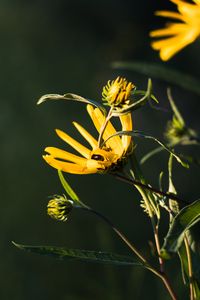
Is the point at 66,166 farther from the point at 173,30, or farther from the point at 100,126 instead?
the point at 173,30

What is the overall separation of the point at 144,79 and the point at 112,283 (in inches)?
67.2

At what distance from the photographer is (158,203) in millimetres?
445

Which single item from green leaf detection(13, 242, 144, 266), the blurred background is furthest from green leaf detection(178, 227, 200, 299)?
the blurred background

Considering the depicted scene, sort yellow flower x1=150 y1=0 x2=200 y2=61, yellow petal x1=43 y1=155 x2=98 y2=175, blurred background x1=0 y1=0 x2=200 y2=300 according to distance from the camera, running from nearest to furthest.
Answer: yellow flower x1=150 y1=0 x2=200 y2=61
yellow petal x1=43 y1=155 x2=98 y2=175
blurred background x1=0 y1=0 x2=200 y2=300

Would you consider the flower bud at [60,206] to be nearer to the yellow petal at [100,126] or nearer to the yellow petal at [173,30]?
the yellow petal at [100,126]

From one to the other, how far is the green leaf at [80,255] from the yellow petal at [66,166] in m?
0.04

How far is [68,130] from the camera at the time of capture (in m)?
2.65

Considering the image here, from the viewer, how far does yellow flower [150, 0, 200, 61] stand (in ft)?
0.95

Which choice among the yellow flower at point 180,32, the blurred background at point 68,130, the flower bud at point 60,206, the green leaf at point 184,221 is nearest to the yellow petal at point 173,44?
the yellow flower at point 180,32

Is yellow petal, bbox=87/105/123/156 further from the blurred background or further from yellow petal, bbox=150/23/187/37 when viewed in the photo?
the blurred background

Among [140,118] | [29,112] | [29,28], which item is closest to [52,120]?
[29,112]

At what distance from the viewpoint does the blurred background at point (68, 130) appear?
184 cm

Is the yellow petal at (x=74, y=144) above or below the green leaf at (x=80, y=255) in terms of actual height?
above

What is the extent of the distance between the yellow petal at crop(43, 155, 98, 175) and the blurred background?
0.94m
